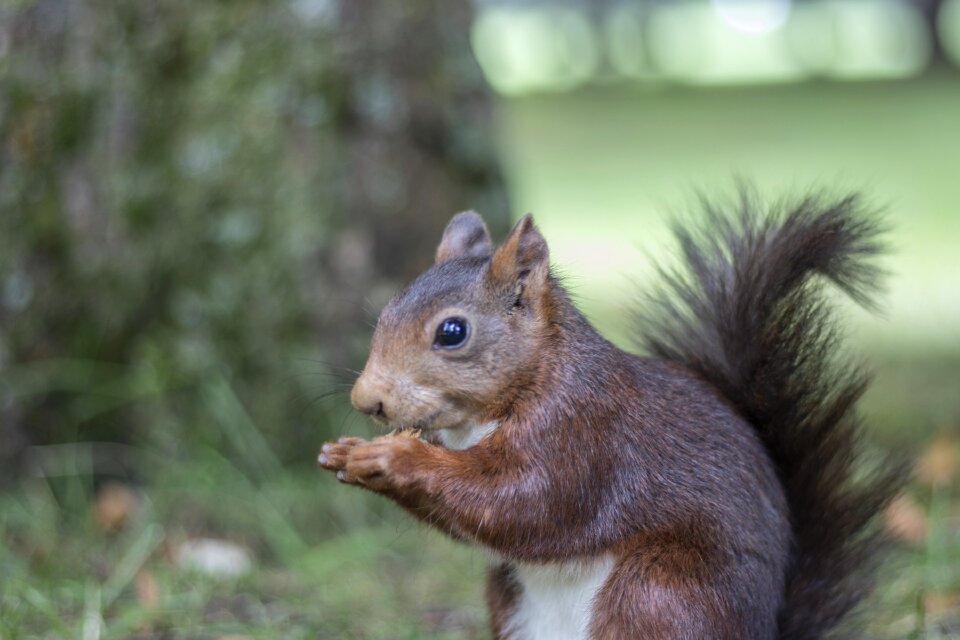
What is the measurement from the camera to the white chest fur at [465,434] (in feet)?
5.84

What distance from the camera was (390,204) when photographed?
323 cm

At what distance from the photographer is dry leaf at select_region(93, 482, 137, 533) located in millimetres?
2963

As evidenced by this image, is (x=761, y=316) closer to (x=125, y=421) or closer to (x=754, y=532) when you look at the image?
(x=754, y=532)

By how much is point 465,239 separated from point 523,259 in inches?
9.4

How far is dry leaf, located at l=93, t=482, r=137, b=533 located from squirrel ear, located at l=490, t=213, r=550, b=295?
5.09ft

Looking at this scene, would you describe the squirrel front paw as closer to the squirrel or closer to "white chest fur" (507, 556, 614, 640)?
the squirrel

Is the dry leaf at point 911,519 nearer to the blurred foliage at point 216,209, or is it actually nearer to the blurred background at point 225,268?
the blurred background at point 225,268

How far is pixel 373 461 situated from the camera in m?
1.69

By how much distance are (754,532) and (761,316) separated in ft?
1.12

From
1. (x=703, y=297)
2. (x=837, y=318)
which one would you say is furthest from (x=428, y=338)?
(x=837, y=318)

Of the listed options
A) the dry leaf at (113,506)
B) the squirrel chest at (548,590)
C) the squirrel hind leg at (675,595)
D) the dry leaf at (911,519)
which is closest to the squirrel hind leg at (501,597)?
the squirrel chest at (548,590)

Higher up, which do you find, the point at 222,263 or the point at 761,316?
the point at 761,316

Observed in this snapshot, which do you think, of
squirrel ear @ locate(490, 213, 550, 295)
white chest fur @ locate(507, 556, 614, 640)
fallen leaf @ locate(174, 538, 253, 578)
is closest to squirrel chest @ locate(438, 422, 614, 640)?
white chest fur @ locate(507, 556, 614, 640)

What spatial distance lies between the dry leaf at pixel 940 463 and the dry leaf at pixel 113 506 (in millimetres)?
1965
